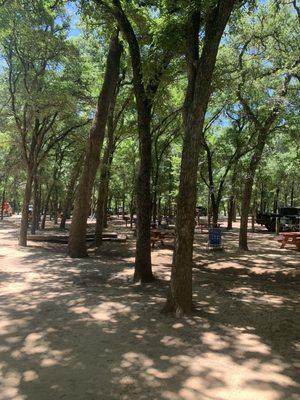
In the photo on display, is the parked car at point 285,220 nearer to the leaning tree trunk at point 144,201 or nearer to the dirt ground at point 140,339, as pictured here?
the dirt ground at point 140,339

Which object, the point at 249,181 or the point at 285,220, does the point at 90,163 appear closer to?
Answer: the point at 249,181

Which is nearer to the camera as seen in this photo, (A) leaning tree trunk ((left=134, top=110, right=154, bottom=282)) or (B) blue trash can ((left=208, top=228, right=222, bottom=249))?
(A) leaning tree trunk ((left=134, top=110, right=154, bottom=282))

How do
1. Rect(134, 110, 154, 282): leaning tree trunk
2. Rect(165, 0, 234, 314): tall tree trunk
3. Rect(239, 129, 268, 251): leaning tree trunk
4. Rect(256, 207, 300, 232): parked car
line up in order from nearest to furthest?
Rect(165, 0, 234, 314): tall tree trunk
Rect(134, 110, 154, 282): leaning tree trunk
Rect(239, 129, 268, 251): leaning tree trunk
Rect(256, 207, 300, 232): parked car

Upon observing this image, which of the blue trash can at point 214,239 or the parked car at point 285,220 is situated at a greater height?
the parked car at point 285,220

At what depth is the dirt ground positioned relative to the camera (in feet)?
14.6

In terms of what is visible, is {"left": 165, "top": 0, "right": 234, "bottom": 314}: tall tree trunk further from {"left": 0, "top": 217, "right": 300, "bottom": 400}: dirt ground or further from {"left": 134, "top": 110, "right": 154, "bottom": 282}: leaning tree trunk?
{"left": 134, "top": 110, "right": 154, "bottom": 282}: leaning tree trunk

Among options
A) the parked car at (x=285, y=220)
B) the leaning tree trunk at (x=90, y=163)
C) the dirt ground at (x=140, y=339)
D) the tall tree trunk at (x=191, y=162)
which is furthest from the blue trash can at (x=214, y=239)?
the parked car at (x=285, y=220)

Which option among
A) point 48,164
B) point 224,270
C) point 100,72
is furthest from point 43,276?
point 48,164

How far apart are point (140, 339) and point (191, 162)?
292 cm

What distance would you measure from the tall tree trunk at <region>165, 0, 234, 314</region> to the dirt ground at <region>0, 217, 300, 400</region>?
Result: 511 mm

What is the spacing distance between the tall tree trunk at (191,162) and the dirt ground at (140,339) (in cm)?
Answer: 51

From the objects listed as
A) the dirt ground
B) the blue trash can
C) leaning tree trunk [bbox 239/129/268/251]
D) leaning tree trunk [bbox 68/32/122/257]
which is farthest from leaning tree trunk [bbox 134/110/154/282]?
the blue trash can

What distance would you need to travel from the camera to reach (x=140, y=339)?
599 centimetres

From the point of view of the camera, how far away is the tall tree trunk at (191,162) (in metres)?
7.03
